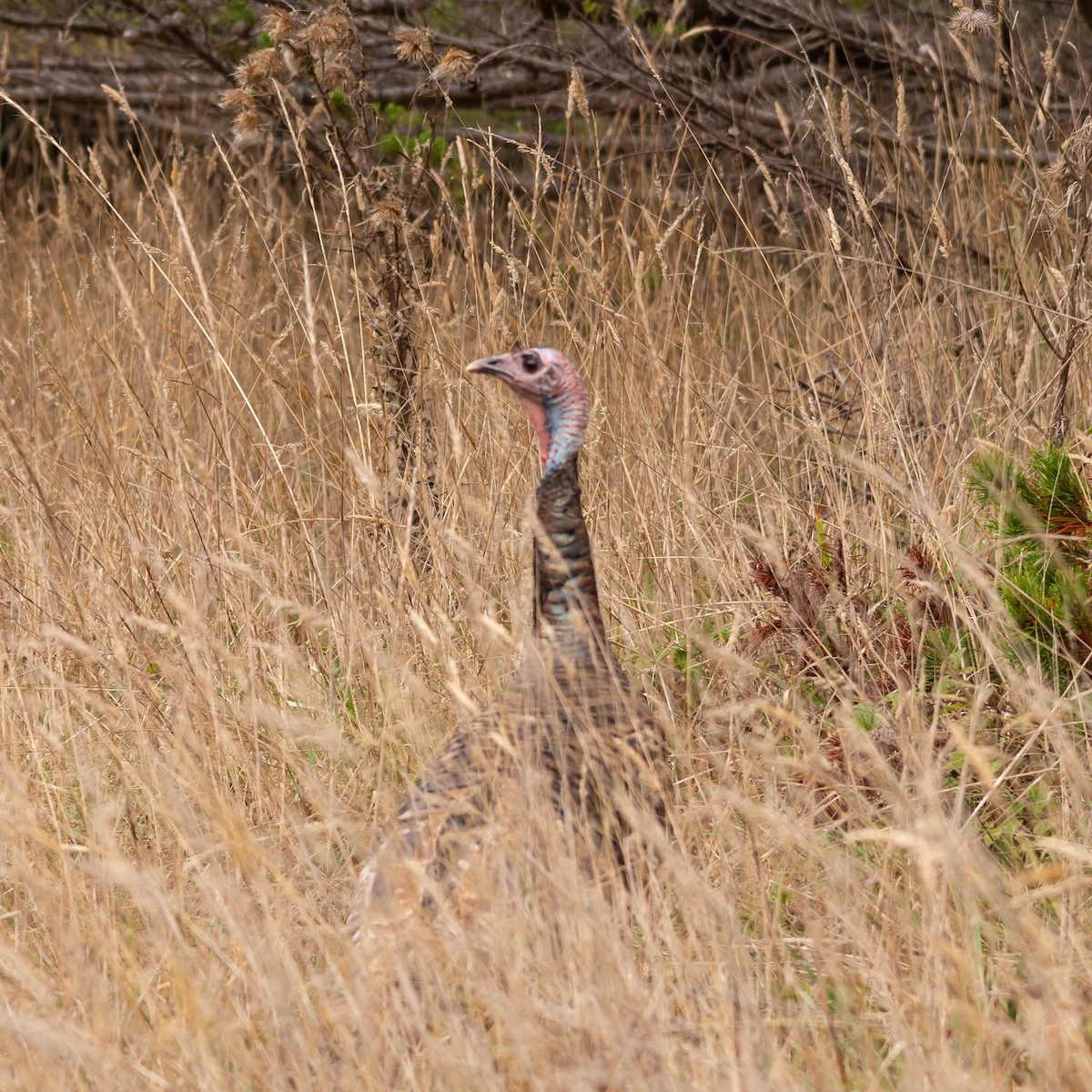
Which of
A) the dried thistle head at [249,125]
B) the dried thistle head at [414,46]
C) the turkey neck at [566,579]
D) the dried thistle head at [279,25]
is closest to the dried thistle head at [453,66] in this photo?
the dried thistle head at [414,46]

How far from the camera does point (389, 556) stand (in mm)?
3521

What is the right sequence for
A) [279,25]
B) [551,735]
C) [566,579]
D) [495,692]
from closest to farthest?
[551,735] → [566,579] → [495,692] → [279,25]

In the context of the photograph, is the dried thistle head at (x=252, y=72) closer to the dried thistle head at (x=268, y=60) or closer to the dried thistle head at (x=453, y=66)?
the dried thistle head at (x=268, y=60)

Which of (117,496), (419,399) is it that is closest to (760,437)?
(419,399)

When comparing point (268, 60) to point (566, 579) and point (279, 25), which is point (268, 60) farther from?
point (566, 579)

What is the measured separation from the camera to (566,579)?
268 centimetres

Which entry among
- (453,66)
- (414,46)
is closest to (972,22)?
(453,66)

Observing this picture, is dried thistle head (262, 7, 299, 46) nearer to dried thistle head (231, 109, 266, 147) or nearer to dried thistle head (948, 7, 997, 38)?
dried thistle head (231, 109, 266, 147)

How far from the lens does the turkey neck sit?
266 cm

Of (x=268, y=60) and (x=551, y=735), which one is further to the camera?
(x=268, y=60)

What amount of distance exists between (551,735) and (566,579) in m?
0.33

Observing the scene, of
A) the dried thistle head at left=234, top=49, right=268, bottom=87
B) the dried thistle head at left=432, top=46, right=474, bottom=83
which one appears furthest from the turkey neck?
the dried thistle head at left=234, top=49, right=268, bottom=87

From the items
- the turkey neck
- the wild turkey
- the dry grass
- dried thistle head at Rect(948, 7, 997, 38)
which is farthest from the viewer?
dried thistle head at Rect(948, 7, 997, 38)

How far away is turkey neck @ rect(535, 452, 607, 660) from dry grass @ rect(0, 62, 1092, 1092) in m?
0.08
